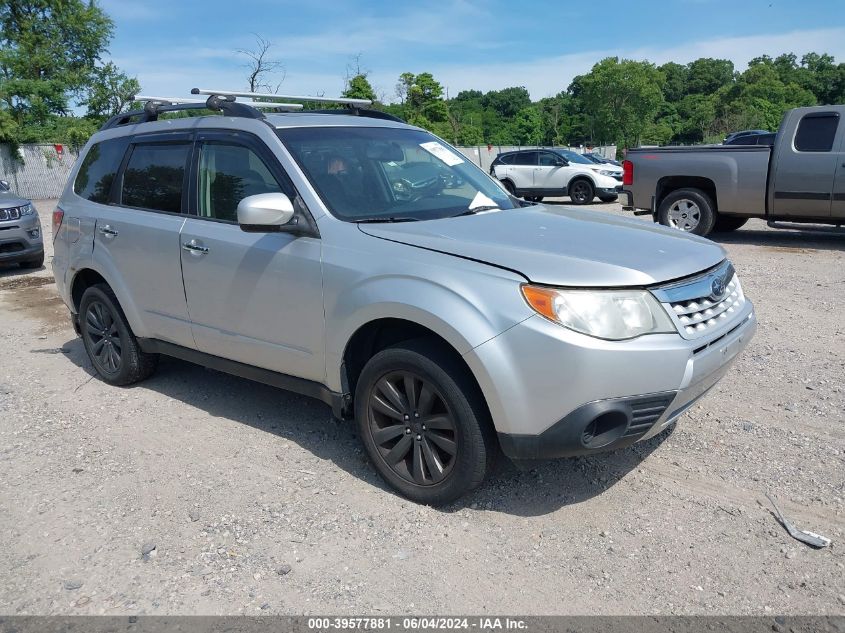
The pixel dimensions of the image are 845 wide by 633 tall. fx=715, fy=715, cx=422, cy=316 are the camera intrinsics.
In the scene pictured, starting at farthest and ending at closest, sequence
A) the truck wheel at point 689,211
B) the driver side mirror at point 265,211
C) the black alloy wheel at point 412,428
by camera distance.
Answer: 1. the truck wheel at point 689,211
2. the driver side mirror at point 265,211
3. the black alloy wheel at point 412,428

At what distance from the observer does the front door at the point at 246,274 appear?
3.74 m

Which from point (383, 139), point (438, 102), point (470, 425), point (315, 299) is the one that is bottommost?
point (470, 425)

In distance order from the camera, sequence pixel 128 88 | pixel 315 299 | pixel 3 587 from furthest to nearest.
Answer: pixel 128 88 → pixel 315 299 → pixel 3 587

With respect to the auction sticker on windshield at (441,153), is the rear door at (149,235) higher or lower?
lower

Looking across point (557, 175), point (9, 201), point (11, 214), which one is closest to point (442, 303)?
point (11, 214)

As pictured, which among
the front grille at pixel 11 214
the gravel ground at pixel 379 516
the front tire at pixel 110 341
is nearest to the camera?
the gravel ground at pixel 379 516

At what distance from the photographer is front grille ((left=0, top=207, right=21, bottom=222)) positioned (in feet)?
34.3

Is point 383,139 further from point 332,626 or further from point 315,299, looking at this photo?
point 332,626

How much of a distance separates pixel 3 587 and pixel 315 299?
1.83 metres

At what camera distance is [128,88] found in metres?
41.7

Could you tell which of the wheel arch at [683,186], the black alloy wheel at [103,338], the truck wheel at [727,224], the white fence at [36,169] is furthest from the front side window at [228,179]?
the white fence at [36,169]

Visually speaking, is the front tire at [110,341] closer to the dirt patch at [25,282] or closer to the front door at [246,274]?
the front door at [246,274]

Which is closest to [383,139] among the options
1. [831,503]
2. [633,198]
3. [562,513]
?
[562,513]

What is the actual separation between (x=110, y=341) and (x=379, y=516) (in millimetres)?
2930
